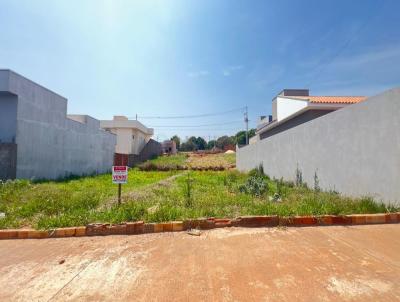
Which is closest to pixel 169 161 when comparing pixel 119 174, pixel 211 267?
pixel 119 174

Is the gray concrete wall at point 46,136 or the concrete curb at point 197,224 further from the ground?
the gray concrete wall at point 46,136

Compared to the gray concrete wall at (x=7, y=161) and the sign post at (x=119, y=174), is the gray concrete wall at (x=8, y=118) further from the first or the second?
the sign post at (x=119, y=174)

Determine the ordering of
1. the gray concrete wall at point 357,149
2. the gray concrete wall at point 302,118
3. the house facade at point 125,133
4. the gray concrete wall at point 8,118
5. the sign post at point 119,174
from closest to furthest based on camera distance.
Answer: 1. the gray concrete wall at point 357,149
2. the sign post at point 119,174
3. the gray concrete wall at point 8,118
4. the gray concrete wall at point 302,118
5. the house facade at point 125,133

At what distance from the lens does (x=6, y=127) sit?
34.0 ft

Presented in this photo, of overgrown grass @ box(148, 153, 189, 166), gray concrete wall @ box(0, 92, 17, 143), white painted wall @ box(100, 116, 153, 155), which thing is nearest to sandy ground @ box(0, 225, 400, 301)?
gray concrete wall @ box(0, 92, 17, 143)

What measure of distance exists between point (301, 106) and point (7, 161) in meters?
15.1

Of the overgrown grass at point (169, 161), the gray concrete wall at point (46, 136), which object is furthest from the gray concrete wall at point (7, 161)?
the overgrown grass at point (169, 161)

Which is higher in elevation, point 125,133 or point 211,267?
point 125,133

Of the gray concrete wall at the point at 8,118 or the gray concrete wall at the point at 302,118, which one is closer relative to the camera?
the gray concrete wall at the point at 8,118

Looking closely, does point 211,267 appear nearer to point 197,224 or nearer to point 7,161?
point 197,224

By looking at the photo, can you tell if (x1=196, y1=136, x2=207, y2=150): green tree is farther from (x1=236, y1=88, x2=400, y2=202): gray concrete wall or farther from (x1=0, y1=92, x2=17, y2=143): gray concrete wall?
(x1=236, y1=88, x2=400, y2=202): gray concrete wall

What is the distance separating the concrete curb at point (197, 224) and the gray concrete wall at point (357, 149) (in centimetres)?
109

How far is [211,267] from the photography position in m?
3.08

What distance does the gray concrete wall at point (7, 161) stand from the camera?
995 centimetres
